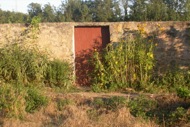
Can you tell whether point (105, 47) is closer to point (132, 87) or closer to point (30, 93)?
point (132, 87)

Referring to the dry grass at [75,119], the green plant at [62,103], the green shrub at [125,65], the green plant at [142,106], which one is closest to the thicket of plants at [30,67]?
the green shrub at [125,65]

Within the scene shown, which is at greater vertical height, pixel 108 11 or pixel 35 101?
pixel 108 11

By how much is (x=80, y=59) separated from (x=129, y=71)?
5.28ft

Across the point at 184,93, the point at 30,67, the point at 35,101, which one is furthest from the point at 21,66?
the point at 184,93

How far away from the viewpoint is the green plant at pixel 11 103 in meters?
7.64

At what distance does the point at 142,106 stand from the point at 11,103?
108 inches

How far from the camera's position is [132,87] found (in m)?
10.8

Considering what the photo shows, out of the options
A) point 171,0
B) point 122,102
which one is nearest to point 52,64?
point 122,102

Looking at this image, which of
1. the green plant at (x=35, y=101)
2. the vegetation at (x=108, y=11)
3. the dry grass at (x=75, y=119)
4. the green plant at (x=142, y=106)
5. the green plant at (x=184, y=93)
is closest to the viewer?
→ the dry grass at (x=75, y=119)

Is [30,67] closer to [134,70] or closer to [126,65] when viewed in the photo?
[126,65]

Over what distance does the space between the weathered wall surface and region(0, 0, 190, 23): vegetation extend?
1.66 metres

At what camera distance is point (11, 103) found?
7625mm

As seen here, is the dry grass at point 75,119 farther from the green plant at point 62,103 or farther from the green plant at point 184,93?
the green plant at point 184,93

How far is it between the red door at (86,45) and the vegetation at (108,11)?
99.0 inches
